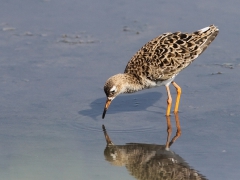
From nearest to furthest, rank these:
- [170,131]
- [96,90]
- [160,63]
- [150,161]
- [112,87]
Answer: [150,161], [170,131], [112,87], [160,63], [96,90]

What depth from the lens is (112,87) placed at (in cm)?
1063

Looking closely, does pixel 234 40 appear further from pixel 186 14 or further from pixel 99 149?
pixel 99 149

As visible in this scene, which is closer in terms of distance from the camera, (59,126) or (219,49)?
(59,126)

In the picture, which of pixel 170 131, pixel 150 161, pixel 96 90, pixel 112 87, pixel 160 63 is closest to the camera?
pixel 150 161

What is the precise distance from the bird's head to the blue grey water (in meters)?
0.31

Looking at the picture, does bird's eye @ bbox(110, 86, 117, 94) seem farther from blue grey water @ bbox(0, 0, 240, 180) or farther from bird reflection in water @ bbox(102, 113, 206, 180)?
bird reflection in water @ bbox(102, 113, 206, 180)

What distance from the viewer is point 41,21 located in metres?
14.5

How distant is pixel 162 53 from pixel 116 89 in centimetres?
110

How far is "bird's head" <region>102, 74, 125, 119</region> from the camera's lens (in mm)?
10609

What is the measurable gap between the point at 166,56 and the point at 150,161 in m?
2.61

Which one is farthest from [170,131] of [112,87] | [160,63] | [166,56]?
[166,56]

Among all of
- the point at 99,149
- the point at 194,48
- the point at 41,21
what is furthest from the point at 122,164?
the point at 41,21

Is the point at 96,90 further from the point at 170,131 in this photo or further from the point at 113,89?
the point at 170,131

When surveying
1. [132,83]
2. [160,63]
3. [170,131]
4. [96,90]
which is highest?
[160,63]
